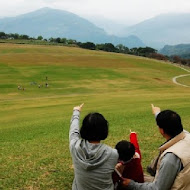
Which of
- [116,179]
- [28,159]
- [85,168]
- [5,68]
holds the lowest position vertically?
[5,68]

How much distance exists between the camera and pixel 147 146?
10594 mm

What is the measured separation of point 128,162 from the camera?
5184 mm

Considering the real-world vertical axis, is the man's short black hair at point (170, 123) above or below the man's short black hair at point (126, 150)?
above

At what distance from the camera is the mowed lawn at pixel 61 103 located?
29.2 ft

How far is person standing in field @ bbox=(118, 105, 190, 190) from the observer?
4.19 meters

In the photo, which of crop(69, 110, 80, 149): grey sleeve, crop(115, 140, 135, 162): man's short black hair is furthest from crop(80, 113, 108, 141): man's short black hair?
crop(115, 140, 135, 162): man's short black hair

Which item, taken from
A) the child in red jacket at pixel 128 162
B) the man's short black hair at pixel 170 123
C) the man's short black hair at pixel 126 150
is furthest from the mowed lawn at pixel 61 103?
the man's short black hair at pixel 170 123

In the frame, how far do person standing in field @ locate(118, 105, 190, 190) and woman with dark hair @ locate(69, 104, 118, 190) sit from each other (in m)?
0.66

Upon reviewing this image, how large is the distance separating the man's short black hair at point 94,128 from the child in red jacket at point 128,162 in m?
0.80

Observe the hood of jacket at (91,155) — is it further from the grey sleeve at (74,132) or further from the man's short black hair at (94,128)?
the grey sleeve at (74,132)

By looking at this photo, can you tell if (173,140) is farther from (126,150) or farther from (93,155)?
(93,155)

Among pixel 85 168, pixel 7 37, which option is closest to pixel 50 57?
pixel 7 37

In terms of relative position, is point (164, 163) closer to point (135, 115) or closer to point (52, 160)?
point (52, 160)

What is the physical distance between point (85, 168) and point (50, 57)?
284 ft
